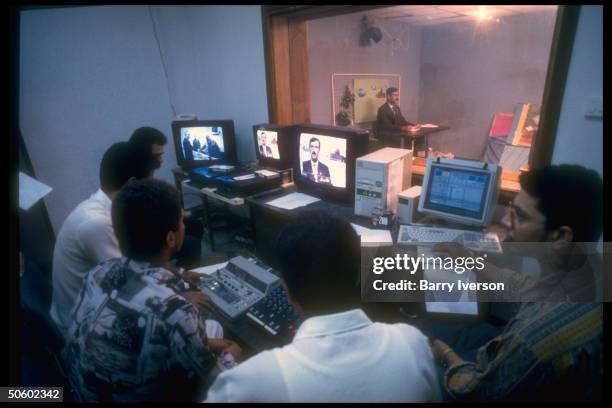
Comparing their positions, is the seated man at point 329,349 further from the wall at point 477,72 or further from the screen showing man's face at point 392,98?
the wall at point 477,72

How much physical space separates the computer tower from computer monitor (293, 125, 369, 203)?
140 millimetres

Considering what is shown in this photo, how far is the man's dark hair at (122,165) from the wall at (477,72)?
6131mm

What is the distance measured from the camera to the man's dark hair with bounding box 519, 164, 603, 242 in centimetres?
103

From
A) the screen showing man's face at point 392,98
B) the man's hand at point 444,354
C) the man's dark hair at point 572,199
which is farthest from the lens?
the screen showing man's face at point 392,98

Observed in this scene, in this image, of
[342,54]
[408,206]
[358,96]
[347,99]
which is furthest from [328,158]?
[358,96]

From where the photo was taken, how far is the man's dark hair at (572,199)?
3.37 ft

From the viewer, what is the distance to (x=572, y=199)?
1.05 m

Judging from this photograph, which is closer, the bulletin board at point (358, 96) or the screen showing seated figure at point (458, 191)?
the screen showing seated figure at point (458, 191)

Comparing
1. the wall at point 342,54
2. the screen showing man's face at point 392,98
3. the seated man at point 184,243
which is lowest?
the seated man at point 184,243

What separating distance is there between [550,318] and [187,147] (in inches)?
120

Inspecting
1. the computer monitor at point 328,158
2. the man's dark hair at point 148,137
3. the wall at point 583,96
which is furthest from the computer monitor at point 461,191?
the man's dark hair at point 148,137

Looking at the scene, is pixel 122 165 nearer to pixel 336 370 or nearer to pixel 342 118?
pixel 336 370

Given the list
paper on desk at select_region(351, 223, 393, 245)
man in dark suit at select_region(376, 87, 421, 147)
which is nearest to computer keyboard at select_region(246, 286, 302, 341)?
paper on desk at select_region(351, 223, 393, 245)

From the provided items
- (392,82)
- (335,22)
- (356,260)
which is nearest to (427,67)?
(392,82)
